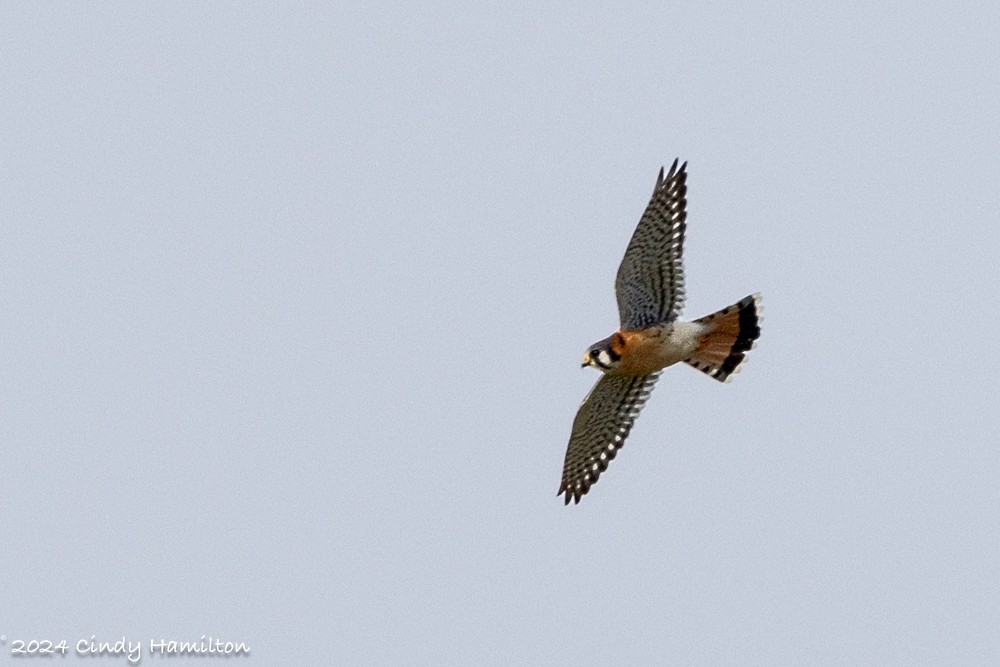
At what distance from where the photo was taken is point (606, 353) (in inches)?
577

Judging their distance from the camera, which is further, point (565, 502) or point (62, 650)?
point (565, 502)

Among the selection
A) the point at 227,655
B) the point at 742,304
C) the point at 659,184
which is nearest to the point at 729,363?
the point at 742,304

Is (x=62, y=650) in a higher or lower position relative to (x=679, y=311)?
lower

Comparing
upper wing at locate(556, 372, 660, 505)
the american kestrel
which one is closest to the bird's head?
the american kestrel

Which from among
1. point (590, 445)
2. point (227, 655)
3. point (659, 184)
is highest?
point (659, 184)

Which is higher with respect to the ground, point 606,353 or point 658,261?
point 658,261

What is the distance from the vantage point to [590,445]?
15.9 metres

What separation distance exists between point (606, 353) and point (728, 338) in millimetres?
1193

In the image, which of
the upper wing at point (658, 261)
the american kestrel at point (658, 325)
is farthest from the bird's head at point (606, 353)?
the upper wing at point (658, 261)

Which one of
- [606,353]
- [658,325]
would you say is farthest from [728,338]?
[606,353]

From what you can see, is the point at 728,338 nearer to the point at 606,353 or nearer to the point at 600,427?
the point at 606,353

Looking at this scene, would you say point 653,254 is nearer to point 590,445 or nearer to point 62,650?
point 590,445

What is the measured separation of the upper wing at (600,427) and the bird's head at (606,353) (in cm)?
67

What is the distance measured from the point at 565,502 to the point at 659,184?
2.94 meters
